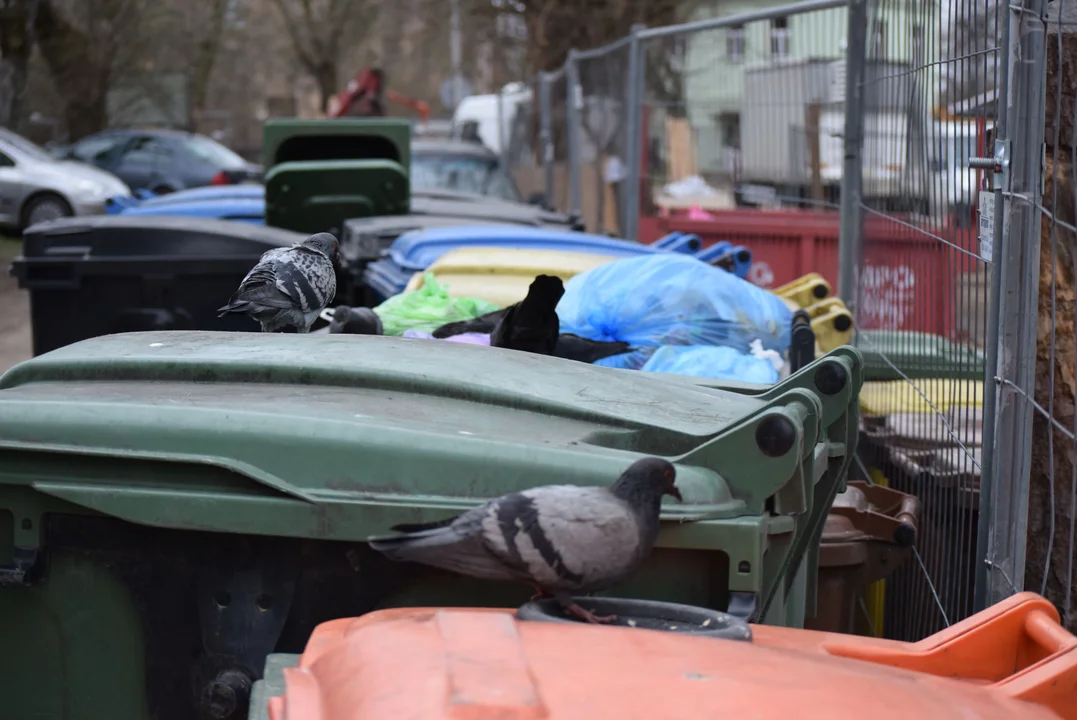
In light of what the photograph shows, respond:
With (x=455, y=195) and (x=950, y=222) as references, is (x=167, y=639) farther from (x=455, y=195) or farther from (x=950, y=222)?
(x=455, y=195)

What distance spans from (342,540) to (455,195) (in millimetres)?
9763

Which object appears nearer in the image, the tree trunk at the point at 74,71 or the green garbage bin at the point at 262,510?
the green garbage bin at the point at 262,510

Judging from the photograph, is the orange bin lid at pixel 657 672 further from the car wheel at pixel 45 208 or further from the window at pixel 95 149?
the window at pixel 95 149

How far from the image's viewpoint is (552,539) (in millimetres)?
2199

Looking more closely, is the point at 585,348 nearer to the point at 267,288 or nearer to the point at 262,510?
the point at 267,288

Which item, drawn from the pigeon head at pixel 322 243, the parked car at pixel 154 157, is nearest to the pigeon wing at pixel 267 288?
the pigeon head at pixel 322 243

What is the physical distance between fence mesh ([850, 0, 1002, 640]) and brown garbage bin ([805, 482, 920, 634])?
17cm

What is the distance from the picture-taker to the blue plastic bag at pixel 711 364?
442 cm

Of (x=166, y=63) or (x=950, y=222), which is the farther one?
(x=166, y=63)

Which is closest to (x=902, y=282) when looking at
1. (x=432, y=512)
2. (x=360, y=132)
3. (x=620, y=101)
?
(x=432, y=512)

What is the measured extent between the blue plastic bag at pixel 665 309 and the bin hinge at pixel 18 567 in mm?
2615

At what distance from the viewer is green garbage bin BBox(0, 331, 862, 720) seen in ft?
7.79

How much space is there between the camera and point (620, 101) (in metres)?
11.8

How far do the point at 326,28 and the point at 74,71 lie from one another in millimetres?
9392
